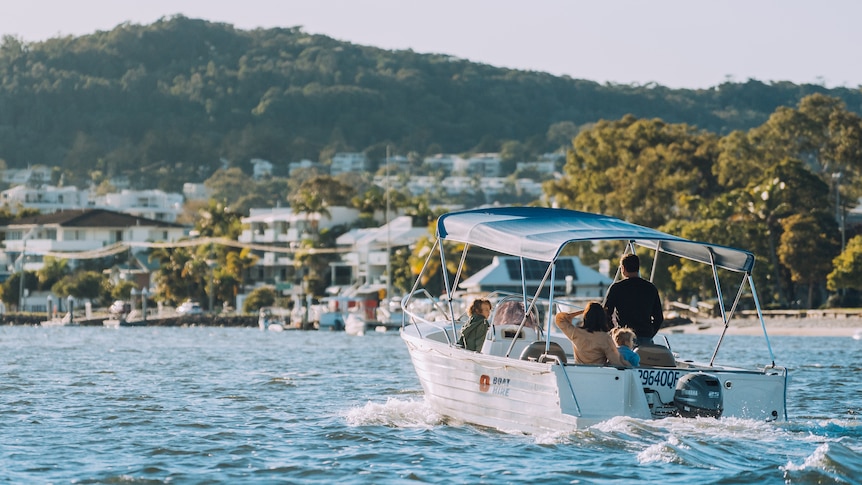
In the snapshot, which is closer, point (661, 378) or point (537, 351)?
point (661, 378)

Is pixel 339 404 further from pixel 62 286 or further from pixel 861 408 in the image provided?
pixel 62 286

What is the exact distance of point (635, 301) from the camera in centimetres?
1925

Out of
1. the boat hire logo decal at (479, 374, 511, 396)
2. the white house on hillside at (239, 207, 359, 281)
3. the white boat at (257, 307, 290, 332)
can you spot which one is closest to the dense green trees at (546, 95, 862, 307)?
the white boat at (257, 307, 290, 332)

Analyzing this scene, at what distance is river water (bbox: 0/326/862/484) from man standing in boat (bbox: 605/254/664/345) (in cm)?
171

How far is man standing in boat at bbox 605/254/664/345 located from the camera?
756 inches

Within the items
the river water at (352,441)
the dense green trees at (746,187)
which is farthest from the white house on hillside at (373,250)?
the river water at (352,441)

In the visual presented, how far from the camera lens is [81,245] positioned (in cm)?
14375

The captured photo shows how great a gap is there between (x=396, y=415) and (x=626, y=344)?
16.1 ft

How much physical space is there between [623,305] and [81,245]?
130 metres

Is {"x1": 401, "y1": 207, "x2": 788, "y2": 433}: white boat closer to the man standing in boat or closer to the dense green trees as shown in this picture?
the man standing in boat

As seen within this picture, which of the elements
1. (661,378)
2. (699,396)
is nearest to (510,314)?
(661,378)

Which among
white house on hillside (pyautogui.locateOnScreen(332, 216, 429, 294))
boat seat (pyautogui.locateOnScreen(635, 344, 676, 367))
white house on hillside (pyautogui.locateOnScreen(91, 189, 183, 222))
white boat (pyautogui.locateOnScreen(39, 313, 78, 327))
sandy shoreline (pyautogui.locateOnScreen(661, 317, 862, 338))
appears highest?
white house on hillside (pyautogui.locateOnScreen(91, 189, 183, 222))

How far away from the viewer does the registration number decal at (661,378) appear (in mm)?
18219

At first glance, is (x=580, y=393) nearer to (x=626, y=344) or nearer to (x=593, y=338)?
(x=593, y=338)
